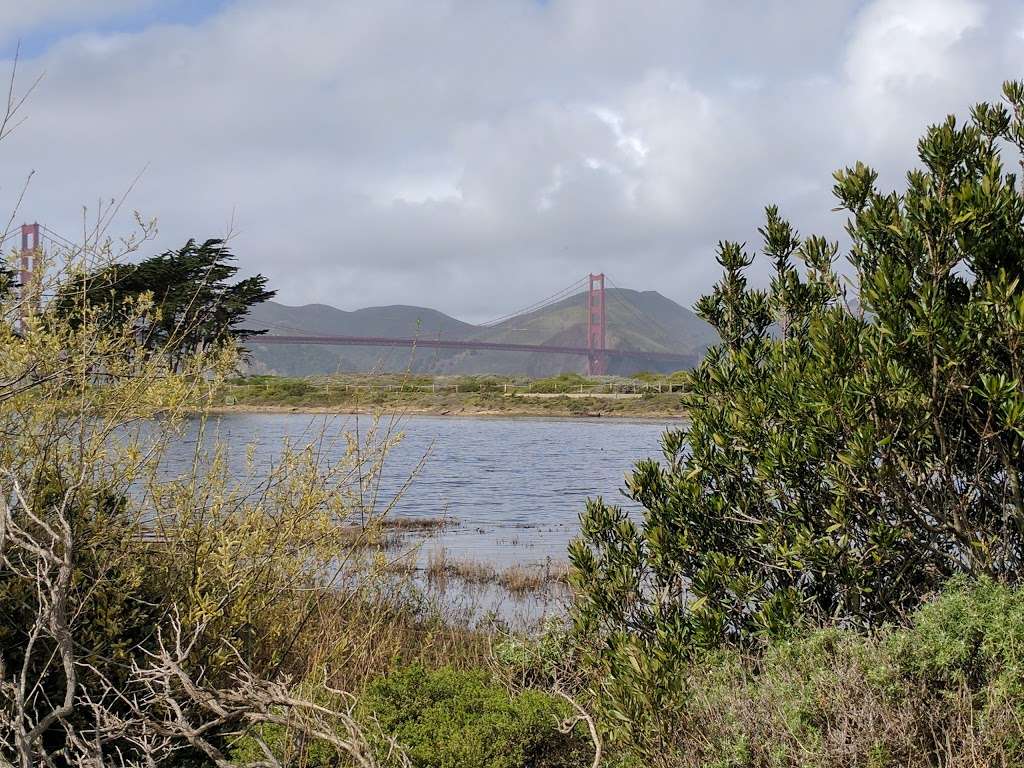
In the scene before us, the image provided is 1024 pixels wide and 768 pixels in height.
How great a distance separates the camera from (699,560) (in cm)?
467

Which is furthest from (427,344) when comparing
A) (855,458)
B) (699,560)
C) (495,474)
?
(855,458)

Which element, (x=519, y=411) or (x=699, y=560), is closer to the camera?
(x=699, y=560)

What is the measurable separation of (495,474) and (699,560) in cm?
2163

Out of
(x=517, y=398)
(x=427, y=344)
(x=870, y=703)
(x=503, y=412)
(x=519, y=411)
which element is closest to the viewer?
(x=870, y=703)

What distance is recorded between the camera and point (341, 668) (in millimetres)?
5641

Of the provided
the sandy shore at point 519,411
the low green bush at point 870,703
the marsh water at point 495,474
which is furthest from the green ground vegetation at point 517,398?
the low green bush at point 870,703

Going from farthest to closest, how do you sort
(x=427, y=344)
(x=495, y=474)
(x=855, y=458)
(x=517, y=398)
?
1. (x=517, y=398)
2. (x=427, y=344)
3. (x=495, y=474)
4. (x=855, y=458)

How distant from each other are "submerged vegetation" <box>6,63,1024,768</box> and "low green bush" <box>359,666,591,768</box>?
0.6 inches

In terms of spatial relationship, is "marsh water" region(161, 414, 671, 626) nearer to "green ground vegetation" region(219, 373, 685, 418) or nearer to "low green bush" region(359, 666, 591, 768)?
"low green bush" region(359, 666, 591, 768)

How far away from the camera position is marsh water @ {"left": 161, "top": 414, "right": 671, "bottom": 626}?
1385cm

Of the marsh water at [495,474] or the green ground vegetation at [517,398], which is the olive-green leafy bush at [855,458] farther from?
the green ground vegetation at [517,398]

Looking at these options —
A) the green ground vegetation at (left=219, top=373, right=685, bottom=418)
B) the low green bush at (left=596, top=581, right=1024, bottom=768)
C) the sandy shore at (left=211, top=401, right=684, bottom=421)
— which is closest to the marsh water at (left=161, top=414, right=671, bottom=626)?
the low green bush at (left=596, top=581, right=1024, bottom=768)

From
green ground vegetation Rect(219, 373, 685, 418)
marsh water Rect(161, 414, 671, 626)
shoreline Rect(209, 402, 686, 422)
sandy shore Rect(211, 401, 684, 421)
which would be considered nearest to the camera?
marsh water Rect(161, 414, 671, 626)

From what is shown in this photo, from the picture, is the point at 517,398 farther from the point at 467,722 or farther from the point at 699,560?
the point at 467,722
